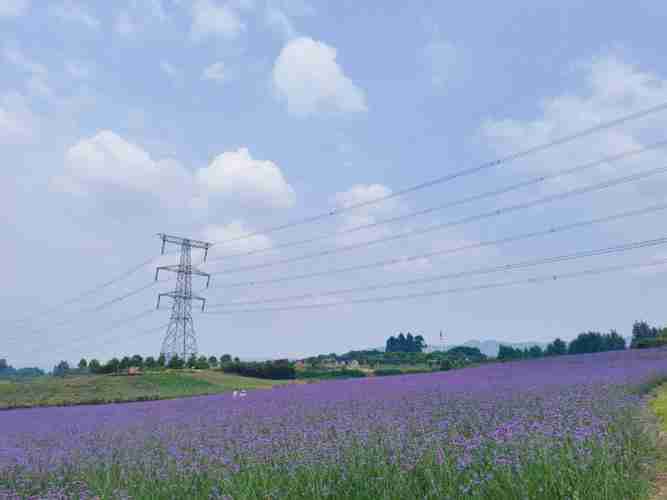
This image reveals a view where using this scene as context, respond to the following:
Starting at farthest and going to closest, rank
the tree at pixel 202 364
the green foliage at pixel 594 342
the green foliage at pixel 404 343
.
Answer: the green foliage at pixel 404 343 < the green foliage at pixel 594 342 < the tree at pixel 202 364

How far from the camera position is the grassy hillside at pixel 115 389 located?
24812mm

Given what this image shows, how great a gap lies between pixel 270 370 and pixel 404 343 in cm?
6475

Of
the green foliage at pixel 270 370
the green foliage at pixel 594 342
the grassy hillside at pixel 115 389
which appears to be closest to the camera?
the grassy hillside at pixel 115 389

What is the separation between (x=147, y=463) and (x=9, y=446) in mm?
4599

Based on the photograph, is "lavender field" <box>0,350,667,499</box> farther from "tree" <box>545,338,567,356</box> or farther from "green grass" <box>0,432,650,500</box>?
"tree" <box>545,338,567,356</box>

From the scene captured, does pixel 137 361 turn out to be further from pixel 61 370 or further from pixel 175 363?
pixel 61 370

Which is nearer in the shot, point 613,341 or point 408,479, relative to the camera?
point 408,479

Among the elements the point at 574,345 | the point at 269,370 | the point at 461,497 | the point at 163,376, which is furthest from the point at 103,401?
the point at 574,345

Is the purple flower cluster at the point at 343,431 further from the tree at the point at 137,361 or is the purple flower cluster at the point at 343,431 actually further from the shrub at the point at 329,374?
the tree at the point at 137,361

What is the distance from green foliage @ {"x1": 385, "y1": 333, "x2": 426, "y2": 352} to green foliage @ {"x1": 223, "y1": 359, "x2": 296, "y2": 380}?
185ft

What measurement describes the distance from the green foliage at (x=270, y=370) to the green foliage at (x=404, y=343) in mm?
56521

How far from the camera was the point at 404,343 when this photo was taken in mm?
102500

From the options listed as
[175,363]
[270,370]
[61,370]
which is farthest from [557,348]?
[61,370]

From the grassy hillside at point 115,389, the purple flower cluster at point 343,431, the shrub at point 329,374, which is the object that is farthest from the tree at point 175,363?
the purple flower cluster at point 343,431
